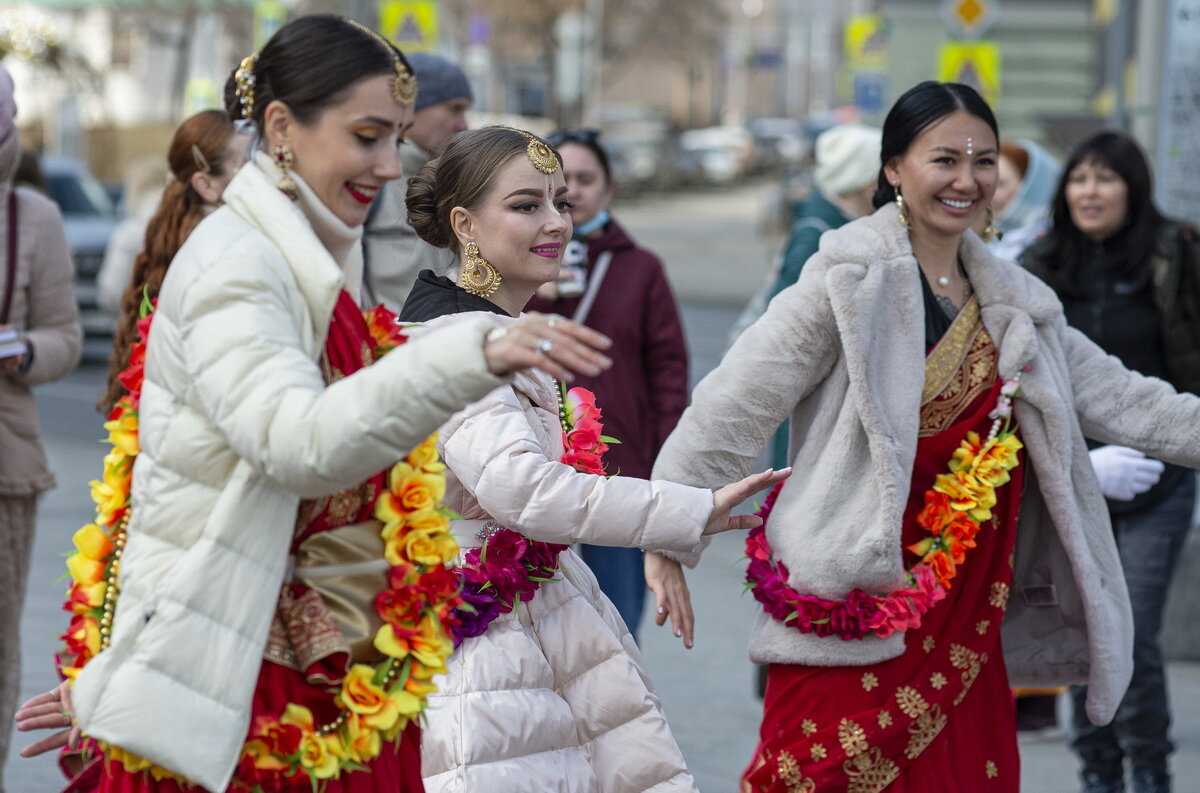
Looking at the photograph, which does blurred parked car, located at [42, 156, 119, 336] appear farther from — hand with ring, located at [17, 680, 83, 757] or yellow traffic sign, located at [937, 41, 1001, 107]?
hand with ring, located at [17, 680, 83, 757]

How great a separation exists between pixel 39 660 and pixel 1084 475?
425 cm

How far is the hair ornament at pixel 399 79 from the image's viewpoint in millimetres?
2676

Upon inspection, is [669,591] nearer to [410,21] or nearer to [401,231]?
[401,231]

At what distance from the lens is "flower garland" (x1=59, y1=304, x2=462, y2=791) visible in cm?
266

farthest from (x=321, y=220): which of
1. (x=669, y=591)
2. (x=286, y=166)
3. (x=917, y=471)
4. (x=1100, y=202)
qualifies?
(x=1100, y=202)

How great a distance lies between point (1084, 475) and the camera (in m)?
4.27

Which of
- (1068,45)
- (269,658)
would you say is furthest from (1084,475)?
(1068,45)

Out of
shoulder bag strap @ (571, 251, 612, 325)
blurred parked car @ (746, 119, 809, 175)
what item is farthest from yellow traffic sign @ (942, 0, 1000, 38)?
blurred parked car @ (746, 119, 809, 175)

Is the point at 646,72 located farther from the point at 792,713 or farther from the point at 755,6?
the point at 792,713

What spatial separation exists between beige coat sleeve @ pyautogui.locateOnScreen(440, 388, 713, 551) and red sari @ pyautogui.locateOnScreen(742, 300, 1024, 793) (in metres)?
1.13

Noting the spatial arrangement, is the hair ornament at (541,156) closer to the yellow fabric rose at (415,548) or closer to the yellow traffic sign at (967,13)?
the yellow fabric rose at (415,548)

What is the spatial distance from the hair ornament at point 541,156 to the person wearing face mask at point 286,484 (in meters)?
0.91

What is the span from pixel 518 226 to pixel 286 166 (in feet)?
3.41

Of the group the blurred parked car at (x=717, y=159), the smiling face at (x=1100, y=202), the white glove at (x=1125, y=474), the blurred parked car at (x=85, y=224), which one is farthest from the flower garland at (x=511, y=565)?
the blurred parked car at (x=717, y=159)
